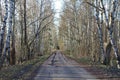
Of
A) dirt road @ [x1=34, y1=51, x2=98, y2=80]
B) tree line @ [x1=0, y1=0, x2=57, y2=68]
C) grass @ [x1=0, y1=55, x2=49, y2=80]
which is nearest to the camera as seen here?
grass @ [x1=0, y1=55, x2=49, y2=80]

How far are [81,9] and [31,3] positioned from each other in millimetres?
9852

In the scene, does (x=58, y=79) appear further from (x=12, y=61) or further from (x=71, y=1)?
(x=71, y=1)

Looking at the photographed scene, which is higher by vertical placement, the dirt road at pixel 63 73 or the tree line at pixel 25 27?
the tree line at pixel 25 27

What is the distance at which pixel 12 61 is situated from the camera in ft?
98.4

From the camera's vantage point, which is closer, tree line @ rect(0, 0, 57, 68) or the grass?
the grass

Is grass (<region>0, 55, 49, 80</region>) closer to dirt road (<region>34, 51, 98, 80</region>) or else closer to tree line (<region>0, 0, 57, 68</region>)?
dirt road (<region>34, 51, 98, 80</region>)

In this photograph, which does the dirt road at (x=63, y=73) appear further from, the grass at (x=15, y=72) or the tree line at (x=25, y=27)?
the tree line at (x=25, y=27)

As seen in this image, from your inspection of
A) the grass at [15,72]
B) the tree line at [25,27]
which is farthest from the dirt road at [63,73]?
the tree line at [25,27]

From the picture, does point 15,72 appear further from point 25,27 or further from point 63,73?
point 25,27

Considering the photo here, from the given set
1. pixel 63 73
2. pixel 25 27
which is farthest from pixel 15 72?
pixel 25 27

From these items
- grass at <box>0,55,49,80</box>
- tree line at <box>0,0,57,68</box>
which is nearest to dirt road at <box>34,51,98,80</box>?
grass at <box>0,55,49,80</box>

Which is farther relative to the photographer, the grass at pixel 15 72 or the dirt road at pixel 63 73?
the dirt road at pixel 63 73

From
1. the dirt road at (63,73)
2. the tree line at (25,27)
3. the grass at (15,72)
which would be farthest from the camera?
the tree line at (25,27)

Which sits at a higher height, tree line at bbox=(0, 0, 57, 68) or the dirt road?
tree line at bbox=(0, 0, 57, 68)
